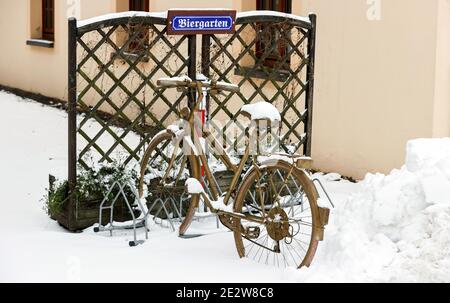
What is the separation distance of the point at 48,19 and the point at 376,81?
8.35 metres

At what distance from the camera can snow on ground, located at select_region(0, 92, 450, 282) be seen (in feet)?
16.3

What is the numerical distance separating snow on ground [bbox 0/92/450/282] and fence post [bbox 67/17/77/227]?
323mm

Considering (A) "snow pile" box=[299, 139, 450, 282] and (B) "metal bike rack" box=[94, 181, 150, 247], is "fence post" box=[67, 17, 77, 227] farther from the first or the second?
(A) "snow pile" box=[299, 139, 450, 282]

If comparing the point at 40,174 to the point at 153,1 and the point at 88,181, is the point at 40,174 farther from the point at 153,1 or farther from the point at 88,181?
the point at 153,1

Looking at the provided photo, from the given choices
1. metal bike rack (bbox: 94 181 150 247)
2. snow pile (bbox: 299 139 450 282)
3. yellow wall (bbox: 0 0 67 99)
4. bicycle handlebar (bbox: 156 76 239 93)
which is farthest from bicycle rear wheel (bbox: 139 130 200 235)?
yellow wall (bbox: 0 0 67 99)

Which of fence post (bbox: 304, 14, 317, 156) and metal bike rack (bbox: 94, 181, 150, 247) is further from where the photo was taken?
fence post (bbox: 304, 14, 317, 156)

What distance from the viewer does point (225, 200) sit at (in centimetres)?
587

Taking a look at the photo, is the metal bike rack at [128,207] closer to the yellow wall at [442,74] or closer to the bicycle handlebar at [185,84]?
the bicycle handlebar at [185,84]

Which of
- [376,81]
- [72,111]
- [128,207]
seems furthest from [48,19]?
[128,207]

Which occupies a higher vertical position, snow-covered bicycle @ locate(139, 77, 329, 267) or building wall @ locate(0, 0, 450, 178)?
building wall @ locate(0, 0, 450, 178)

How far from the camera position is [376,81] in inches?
325

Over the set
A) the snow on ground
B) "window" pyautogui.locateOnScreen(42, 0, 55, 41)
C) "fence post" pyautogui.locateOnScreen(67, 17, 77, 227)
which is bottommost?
the snow on ground

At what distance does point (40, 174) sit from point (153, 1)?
3.84m

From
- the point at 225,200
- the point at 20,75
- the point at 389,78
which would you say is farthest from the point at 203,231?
the point at 20,75
